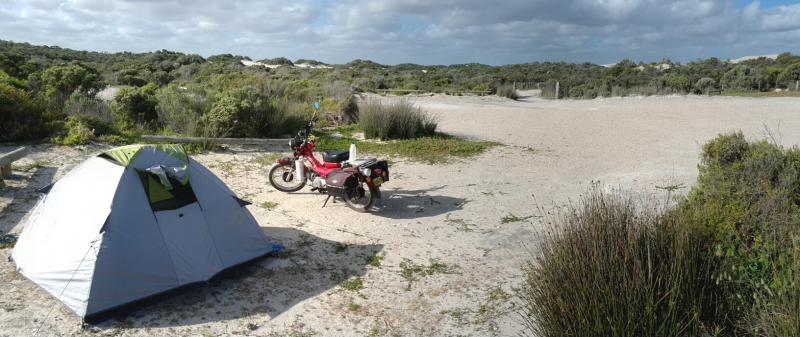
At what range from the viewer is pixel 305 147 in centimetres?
824

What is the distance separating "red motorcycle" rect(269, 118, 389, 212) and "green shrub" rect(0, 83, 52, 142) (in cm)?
491

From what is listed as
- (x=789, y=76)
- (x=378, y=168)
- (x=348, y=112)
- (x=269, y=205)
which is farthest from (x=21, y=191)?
(x=789, y=76)

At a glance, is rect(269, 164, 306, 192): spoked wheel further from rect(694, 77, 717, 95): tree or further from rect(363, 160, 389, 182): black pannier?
rect(694, 77, 717, 95): tree

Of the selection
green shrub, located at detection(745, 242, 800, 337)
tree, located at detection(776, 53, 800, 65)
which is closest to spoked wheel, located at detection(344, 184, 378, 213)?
green shrub, located at detection(745, 242, 800, 337)

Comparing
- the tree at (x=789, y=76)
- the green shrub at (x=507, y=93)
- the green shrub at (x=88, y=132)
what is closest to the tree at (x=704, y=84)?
the tree at (x=789, y=76)

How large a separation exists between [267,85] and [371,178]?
11.8 meters

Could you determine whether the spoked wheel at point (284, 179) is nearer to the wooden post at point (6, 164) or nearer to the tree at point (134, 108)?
the wooden post at point (6, 164)

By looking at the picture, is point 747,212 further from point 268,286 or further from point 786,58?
point 786,58

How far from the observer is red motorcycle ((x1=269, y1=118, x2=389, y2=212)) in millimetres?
7379

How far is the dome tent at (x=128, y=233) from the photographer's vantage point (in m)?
4.62

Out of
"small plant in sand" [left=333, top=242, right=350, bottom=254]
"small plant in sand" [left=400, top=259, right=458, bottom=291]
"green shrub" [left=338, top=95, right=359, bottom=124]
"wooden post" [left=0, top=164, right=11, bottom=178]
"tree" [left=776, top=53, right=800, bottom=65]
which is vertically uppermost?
"tree" [left=776, top=53, right=800, bottom=65]

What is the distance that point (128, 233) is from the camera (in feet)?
15.7

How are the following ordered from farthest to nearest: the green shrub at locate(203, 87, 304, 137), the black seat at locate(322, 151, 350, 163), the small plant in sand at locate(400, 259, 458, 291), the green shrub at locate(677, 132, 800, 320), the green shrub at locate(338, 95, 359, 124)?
the green shrub at locate(338, 95, 359, 124) < the green shrub at locate(203, 87, 304, 137) < the black seat at locate(322, 151, 350, 163) < the small plant in sand at locate(400, 259, 458, 291) < the green shrub at locate(677, 132, 800, 320)

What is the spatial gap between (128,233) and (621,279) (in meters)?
3.83
